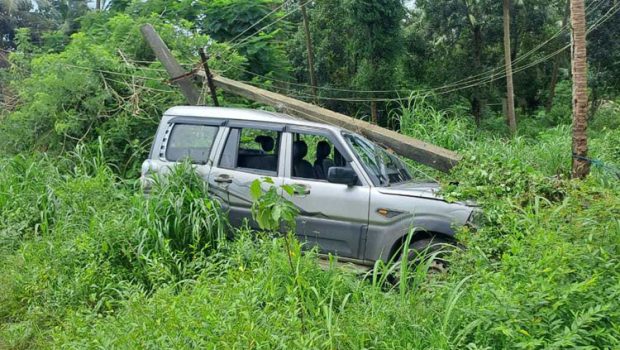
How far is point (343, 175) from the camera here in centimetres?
581

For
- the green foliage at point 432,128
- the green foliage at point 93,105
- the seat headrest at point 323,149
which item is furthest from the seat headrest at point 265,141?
the green foliage at point 432,128

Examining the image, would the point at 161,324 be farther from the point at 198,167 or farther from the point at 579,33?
the point at 579,33

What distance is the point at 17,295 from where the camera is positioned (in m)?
5.75

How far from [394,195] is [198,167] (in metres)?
2.55

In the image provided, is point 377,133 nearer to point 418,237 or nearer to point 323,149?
point 323,149

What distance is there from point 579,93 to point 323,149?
346cm

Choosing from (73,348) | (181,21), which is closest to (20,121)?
(181,21)

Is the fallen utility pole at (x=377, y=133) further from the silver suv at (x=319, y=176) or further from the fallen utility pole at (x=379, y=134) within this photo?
the silver suv at (x=319, y=176)

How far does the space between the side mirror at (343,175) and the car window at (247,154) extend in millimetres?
899

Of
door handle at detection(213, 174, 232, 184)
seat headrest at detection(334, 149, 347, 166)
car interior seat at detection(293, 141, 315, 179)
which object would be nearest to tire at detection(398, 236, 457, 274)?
seat headrest at detection(334, 149, 347, 166)

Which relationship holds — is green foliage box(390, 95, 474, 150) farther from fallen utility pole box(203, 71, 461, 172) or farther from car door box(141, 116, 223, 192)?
car door box(141, 116, 223, 192)

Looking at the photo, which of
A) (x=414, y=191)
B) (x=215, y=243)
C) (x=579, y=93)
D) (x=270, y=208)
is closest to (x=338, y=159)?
(x=414, y=191)

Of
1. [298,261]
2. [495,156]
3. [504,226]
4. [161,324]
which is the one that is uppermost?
[495,156]

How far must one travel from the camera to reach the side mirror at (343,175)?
5.79m
